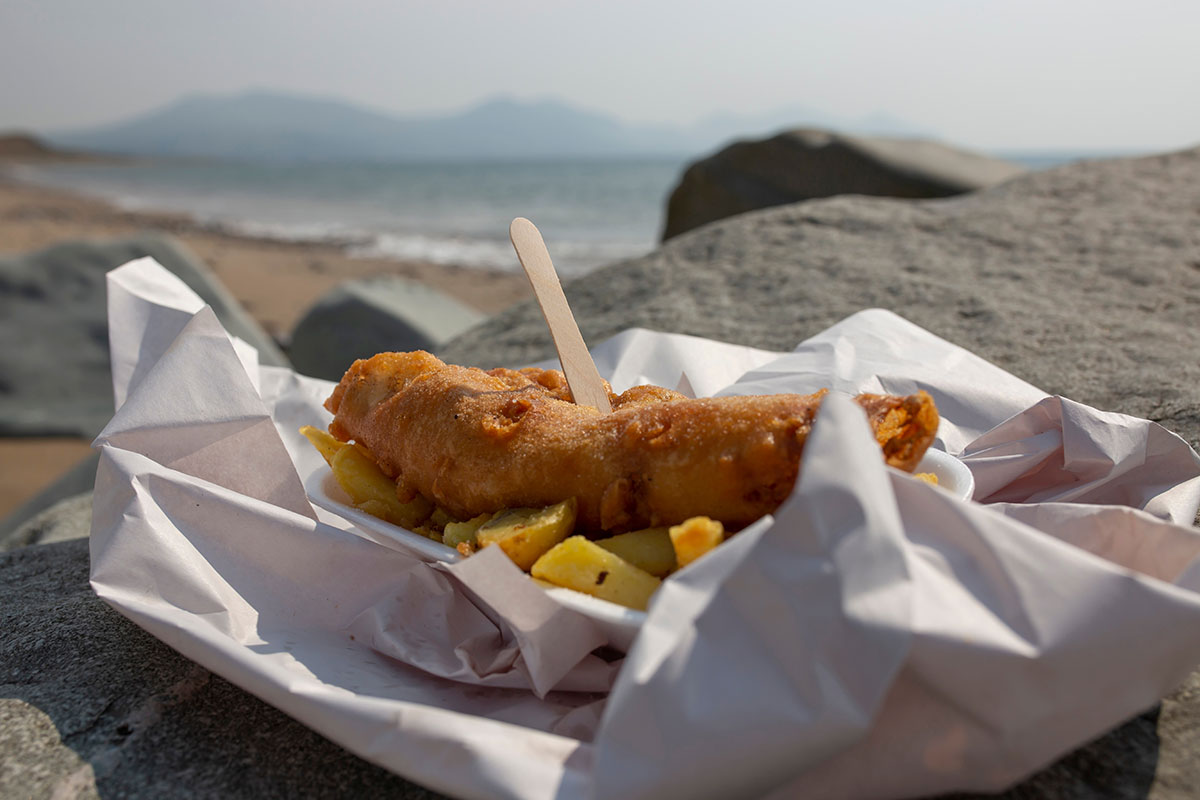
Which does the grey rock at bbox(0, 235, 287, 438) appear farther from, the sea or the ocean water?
the ocean water

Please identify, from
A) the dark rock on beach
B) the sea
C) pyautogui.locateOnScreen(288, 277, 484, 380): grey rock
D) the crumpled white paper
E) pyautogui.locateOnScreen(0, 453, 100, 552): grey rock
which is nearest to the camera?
the crumpled white paper

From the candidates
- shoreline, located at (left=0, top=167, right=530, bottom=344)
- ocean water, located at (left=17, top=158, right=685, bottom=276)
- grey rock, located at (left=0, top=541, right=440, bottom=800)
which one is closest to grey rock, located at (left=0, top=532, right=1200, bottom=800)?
grey rock, located at (left=0, top=541, right=440, bottom=800)

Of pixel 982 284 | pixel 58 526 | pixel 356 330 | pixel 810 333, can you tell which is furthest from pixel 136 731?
pixel 356 330

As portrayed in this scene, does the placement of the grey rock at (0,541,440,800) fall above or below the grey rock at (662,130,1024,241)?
below

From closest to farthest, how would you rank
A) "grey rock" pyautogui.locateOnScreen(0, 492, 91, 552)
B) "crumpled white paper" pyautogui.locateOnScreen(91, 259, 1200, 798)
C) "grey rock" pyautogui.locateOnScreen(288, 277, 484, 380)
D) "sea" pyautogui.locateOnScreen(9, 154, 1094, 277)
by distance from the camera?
"crumpled white paper" pyautogui.locateOnScreen(91, 259, 1200, 798) < "grey rock" pyautogui.locateOnScreen(0, 492, 91, 552) < "grey rock" pyautogui.locateOnScreen(288, 277, 484, 380) < "sea" pyautogui.locateOnScreen(9, 154, 1094, 277)

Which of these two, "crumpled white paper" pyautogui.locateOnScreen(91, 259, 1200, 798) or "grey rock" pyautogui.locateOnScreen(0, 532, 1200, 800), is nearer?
"crumpled white paper" pyautogui.locateOnScreen(91, 259, 1200, 798)

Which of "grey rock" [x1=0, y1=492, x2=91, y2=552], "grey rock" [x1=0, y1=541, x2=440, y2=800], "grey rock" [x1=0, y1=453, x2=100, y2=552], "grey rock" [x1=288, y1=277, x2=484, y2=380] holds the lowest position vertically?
"grey rock" [x1=0, y1=453, x2=100, y2=552]

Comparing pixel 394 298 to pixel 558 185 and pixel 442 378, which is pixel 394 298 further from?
pixel 558 185
